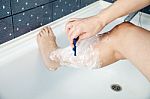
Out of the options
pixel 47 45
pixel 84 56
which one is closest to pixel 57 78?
pixel 47 45

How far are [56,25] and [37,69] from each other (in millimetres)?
266

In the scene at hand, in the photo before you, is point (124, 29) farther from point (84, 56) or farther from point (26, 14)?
point (26, 14)

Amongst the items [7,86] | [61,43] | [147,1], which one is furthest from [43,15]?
[147,1]

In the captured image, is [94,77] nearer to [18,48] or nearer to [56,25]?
[56,25]

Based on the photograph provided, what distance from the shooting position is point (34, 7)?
1184 mm

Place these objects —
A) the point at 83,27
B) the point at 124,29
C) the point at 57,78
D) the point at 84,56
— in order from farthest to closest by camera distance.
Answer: the point at 57,78 → the point at 84,56 → the point at 124,29 → the point at 83,27

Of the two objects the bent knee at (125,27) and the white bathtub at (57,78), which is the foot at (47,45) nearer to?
the white bathtub at (57,78)

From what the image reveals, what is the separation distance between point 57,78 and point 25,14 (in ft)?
1.43

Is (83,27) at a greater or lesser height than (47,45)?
greater

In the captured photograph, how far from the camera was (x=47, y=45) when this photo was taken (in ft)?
4.08

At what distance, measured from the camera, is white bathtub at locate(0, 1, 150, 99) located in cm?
109

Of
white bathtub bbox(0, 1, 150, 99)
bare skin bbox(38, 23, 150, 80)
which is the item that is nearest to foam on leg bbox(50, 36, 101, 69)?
bare skin bbox(38, 23, 150, 80)

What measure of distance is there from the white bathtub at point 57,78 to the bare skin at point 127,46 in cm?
34

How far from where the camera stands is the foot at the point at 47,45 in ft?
3.98
